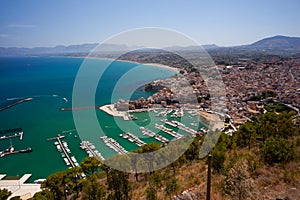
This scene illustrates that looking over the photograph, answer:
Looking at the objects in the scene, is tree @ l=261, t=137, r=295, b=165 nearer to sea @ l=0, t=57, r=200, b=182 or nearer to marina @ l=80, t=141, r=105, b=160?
sea @ l=0, t=57, r=200, b=182

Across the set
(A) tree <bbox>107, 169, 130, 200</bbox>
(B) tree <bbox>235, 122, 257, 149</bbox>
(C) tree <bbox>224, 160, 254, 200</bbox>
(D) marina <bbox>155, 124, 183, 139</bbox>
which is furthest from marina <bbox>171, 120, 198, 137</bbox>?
(C) tree <bbox>224, 160, 254, 200</bbox>

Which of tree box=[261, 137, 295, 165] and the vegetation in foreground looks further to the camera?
tree box=[261, 137, 295, 165]

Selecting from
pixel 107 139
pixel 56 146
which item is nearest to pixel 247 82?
pixel 107 139

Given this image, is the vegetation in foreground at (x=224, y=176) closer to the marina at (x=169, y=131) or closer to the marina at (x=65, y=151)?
the marina at (x=65, y=151)

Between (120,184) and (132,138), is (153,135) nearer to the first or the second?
(132,138)

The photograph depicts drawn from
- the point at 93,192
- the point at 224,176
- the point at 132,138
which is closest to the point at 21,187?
the point at 93,192

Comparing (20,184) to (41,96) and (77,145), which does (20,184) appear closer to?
(77,145)

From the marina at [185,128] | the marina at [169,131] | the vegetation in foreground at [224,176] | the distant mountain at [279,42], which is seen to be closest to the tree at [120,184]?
the vegetation in foreground at [224,176]
